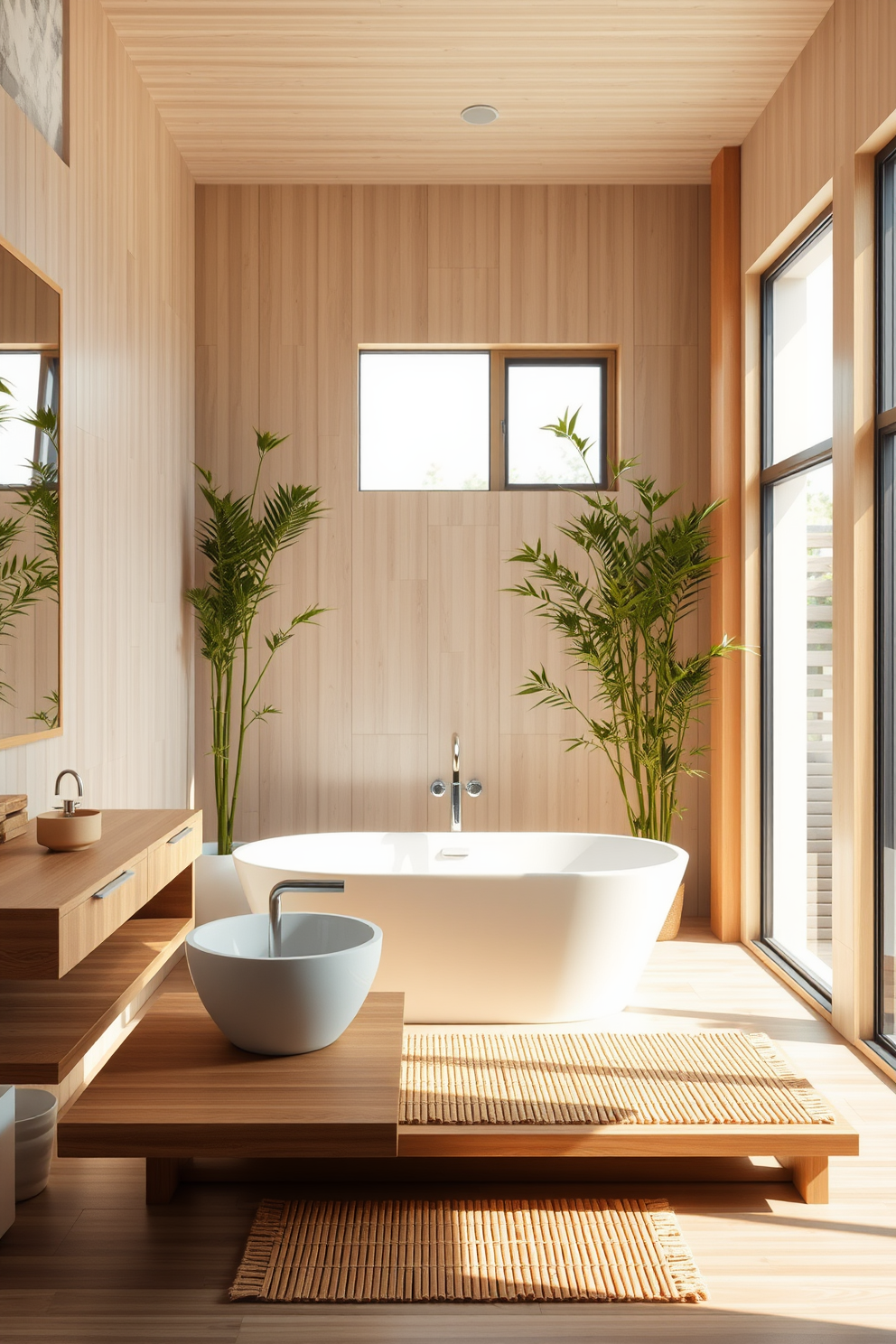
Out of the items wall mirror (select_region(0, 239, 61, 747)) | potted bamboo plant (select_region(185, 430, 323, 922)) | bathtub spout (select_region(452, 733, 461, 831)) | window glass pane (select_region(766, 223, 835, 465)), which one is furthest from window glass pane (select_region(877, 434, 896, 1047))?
wall mirror (select_region(0, 239, 61, 747))

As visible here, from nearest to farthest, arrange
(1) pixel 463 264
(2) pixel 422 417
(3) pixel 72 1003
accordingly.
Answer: (3) pixel 72 1003 < (1) pixel 463 264 < (2) pixel 422 417

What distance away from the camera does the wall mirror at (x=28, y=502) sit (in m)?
2.54

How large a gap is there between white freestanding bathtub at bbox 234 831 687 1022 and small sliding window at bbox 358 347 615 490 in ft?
6.80

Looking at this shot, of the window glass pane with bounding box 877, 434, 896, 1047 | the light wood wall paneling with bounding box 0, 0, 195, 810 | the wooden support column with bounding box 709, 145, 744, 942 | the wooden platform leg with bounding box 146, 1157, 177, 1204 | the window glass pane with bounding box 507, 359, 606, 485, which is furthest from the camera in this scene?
the window glass pane with bounding box 507, 359, 606, 485

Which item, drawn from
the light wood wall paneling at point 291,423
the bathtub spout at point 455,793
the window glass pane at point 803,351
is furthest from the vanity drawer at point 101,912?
the window glass pane at point 803,351

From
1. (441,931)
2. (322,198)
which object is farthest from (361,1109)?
(322,198)

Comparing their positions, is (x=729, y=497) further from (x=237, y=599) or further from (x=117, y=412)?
(x=117, y=412)

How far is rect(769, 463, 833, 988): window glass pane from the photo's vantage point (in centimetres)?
374

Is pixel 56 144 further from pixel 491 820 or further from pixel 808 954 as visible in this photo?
pixel 808 954

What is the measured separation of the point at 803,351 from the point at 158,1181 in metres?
3.44

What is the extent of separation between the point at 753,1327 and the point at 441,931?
153 centimetres

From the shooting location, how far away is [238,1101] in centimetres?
173

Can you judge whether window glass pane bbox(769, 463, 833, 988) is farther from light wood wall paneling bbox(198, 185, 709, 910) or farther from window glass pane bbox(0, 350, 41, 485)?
window glass pane bbox(0, 350, 41, 485)

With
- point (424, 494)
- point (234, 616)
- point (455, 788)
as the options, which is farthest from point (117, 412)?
point (455, 788)
